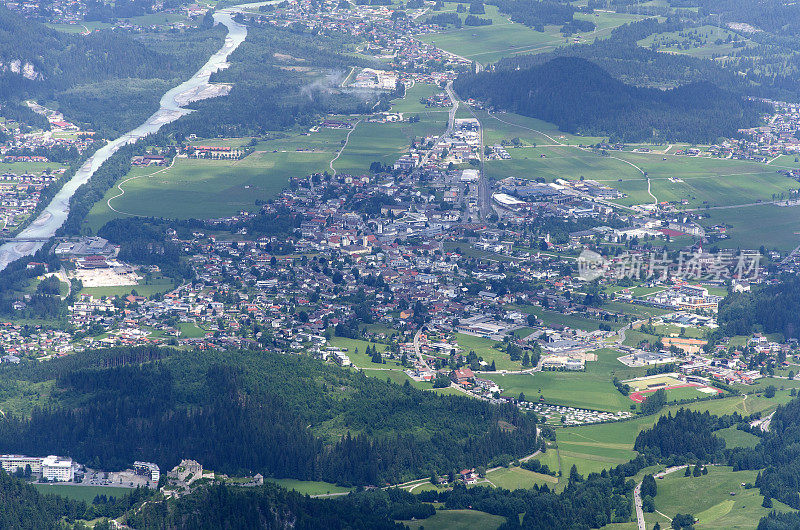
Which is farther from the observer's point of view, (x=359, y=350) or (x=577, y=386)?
(x=359, y=350)

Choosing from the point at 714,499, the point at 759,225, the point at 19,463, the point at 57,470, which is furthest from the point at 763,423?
the point at 759,225

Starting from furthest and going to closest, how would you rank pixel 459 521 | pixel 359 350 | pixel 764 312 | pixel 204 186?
pixel 204 186 < pixel 764 312 < pixel 359 350 < pixel 459 521

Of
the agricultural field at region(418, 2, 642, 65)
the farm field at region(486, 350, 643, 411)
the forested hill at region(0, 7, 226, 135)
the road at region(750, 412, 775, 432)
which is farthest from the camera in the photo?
the agricultural field at region(418, 2, 642, 65)

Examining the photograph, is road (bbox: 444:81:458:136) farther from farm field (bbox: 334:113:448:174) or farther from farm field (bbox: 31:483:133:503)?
farm field (bbox: 31:483:133:503)

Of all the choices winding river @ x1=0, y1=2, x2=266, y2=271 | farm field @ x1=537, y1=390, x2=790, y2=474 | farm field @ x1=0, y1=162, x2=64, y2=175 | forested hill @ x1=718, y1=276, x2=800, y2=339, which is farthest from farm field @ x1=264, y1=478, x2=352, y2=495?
farm field @ x1=0, y1=162, x2=64, y2=175

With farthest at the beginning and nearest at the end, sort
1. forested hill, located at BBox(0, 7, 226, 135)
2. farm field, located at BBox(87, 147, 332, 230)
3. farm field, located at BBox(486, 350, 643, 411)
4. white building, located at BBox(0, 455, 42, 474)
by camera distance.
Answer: forested hill, located at BBox(0, 7, 226, 135) → farm field, located at BBox(87, 147, 332, 230) → farm field, located at BBox(486, 350, 643, 411) → white building, located at BBox(0, 455, 42, 474)

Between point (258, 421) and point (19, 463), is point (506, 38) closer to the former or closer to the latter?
point (258, 421)

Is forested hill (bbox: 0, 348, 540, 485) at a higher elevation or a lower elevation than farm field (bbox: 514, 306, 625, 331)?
higher

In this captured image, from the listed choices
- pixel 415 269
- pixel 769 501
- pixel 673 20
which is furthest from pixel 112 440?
pixel 673 20
